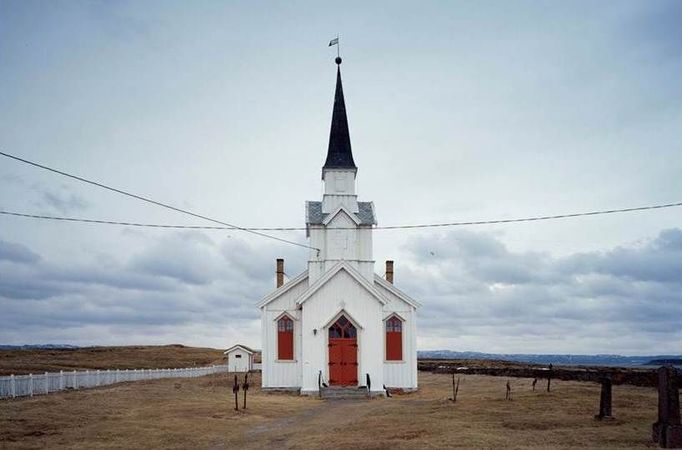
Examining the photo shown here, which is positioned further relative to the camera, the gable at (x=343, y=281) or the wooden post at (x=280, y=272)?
the wooden post at (x=280, y=272)

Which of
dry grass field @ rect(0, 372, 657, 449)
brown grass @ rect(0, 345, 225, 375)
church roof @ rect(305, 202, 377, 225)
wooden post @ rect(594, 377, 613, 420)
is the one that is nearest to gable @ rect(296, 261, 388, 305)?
church roof @ rect(305, 202, 377, 225)

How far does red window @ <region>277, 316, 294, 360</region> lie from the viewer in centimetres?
3378

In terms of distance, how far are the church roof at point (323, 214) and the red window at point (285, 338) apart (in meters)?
5.24

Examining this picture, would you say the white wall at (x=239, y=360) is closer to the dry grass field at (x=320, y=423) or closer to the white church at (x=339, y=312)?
the white church at (x=339, y=312)

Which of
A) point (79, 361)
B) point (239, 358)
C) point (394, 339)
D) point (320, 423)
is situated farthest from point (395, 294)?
point (79, 361)

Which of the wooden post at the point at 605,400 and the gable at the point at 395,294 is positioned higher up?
the gable at the point at 395,294

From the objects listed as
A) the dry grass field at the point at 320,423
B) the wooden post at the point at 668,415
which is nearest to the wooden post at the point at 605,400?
the dry grass field at the point at 320,423

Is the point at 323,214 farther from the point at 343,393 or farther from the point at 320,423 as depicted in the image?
the point at 320,423

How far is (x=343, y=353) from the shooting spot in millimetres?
32375

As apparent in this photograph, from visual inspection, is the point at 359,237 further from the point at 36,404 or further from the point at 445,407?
the point at 36,404

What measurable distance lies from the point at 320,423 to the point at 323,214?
16443 mm

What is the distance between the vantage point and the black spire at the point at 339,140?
120ft

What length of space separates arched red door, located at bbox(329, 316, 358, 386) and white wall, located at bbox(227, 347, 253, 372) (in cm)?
2957

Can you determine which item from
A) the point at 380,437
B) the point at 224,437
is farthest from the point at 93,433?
the point at 380,437
